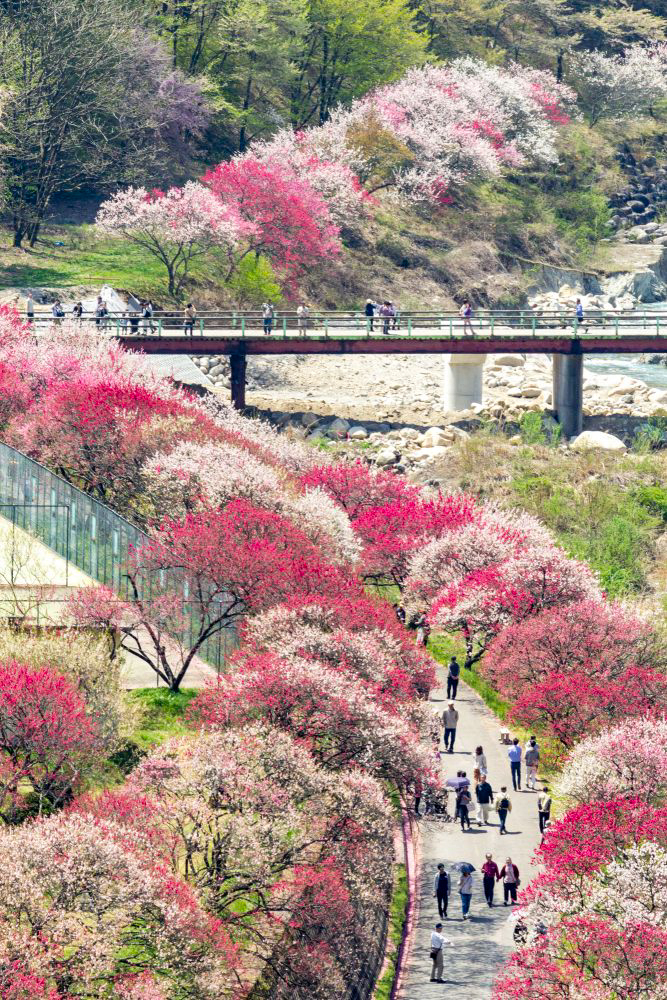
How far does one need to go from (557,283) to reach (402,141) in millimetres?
12854

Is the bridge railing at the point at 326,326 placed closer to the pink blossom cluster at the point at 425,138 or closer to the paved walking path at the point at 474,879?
the pink blossom cluster at the point at 425,138

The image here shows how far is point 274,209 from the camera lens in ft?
322

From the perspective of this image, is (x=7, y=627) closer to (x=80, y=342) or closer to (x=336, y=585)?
(x=336, y=585)

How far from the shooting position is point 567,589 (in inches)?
2026

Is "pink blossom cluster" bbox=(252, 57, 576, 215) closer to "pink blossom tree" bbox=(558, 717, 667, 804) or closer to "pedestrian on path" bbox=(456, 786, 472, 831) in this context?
"pedestrian on path" bbox=(456, 786, 472, 831)

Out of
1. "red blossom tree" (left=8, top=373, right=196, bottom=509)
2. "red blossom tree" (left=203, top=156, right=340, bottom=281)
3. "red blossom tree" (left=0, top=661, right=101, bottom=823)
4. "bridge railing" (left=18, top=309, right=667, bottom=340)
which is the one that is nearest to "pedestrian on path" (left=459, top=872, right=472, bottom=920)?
"red blossom tree" (left=0, top=661, right=101, bottom=823)

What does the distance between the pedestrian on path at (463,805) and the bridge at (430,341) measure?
43941 millimetres

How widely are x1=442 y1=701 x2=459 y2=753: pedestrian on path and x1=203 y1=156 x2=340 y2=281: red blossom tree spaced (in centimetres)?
5290

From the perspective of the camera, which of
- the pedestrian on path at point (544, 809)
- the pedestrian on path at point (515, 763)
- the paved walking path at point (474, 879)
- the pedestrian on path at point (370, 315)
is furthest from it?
the pedestrian on path at point (370, 315)

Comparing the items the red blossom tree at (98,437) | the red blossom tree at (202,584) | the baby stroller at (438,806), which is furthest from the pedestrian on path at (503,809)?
the red blossom tree at (98,437)

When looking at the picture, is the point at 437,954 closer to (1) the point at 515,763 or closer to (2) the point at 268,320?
(1) the point at 515,763

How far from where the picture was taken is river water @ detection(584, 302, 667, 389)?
101406mm

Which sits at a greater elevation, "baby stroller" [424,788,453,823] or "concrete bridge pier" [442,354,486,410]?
"concrete bridge pier" [442,354,486,410]

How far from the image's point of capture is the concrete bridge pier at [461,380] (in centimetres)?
8825
